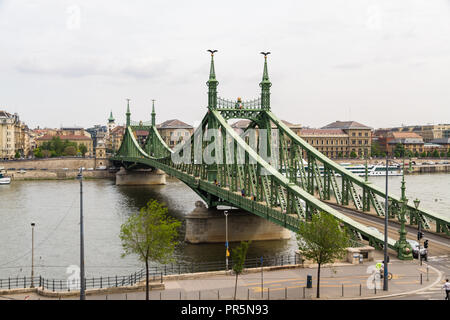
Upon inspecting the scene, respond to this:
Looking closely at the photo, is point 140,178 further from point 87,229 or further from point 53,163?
point 87,229

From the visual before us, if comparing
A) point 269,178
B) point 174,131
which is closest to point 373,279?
point 269,178

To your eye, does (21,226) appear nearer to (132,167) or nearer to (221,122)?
(221,122)

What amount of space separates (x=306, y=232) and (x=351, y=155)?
171980 mm

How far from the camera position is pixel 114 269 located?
43.0 m

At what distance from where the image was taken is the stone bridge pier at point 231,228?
5231cm

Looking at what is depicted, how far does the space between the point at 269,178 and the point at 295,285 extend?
26770mm

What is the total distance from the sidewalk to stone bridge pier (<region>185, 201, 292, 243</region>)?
20.5 m

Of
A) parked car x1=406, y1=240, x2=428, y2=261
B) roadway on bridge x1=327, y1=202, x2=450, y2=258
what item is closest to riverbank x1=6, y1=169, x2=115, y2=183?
roadway on bridge x1=327, y1=202, x2=450, y2=258

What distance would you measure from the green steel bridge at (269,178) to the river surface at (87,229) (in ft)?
19.1

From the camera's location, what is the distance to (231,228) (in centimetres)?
5234

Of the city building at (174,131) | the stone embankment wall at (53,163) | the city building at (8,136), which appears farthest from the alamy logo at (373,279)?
the city building at (8,136)

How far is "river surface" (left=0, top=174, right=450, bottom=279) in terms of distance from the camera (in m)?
45.0

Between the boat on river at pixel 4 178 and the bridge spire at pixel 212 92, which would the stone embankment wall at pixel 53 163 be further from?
the bridge spire at pixel 212 92
